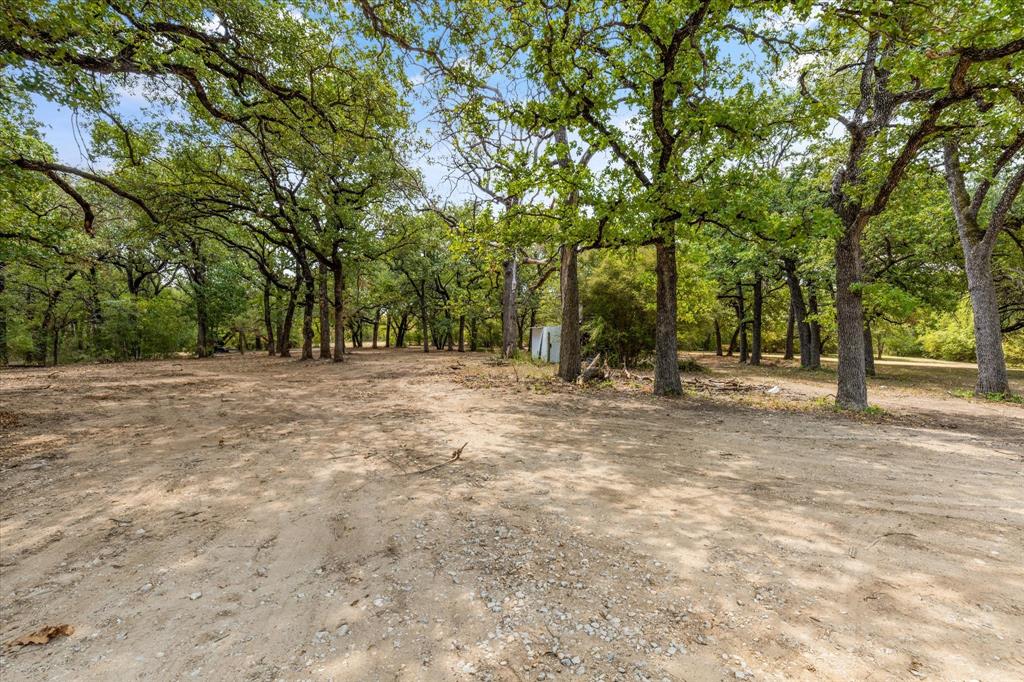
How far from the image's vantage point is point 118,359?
67.2 feet

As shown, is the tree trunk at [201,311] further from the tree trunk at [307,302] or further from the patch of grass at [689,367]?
the patch of grass at [689,367]

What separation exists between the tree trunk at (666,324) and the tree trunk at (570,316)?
2640 millimetres

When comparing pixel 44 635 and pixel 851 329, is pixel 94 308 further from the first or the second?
pixel 851 329

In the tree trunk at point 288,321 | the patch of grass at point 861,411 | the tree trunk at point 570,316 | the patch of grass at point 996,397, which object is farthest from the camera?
the tree trunk at point 288,321

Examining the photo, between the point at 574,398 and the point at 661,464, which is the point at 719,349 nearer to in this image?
the point at 574,398

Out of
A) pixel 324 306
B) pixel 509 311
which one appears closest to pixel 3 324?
pixel 324 306

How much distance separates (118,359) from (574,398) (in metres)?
23.9

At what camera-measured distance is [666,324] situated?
10242 mm

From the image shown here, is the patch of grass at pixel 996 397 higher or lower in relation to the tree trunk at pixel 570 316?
lower

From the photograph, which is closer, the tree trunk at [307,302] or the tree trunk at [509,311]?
the tree trunk at [307,302]

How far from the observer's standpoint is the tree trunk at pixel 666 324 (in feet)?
33.1

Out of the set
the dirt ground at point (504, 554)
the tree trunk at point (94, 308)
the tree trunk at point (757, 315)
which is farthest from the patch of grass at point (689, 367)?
the tree trunk at point (94, 308)

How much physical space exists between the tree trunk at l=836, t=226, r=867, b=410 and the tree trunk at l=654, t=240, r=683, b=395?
3403 mm

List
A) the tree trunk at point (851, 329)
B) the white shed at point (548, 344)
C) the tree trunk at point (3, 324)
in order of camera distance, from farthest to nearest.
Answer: the white shed at point (548, 344) < the tree trunk at point (3, 324) < the tree trunk at point (851, 329)
